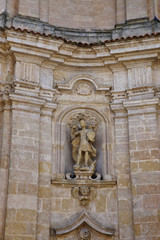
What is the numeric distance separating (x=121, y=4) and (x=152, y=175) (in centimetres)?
544

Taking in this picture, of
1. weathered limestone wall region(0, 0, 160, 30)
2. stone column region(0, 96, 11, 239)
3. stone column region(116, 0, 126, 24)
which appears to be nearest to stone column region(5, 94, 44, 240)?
stone column region(0, 96, 11, 239)

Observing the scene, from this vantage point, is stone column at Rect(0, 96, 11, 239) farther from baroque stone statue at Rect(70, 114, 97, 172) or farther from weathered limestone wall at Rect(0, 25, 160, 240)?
baroque stone statue at Rect(70, 114, 97, 172)

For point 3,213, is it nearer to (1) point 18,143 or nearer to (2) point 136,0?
(1) point 18,143

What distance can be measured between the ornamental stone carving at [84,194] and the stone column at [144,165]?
1022mm

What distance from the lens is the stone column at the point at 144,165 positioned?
9.27 meters

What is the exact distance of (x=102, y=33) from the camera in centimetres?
1186

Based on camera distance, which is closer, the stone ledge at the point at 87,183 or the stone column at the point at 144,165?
the stone column at the point at 144,165

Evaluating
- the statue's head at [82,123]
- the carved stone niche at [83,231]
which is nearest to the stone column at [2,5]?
the statue's head at [82,123]

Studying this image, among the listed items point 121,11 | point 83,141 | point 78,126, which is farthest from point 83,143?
point 121,11

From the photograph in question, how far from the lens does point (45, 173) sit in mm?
9906

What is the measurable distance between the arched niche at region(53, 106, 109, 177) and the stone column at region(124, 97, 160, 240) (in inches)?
31.7

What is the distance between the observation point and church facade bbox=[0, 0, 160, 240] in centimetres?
945

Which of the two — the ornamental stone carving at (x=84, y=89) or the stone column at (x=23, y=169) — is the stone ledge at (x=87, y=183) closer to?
the stone column at (x=23, y=169)

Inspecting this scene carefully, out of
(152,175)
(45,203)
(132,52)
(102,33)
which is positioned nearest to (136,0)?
(102,33)
